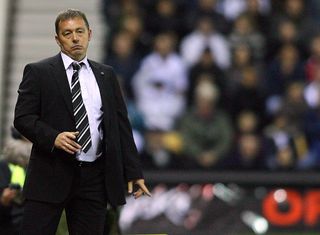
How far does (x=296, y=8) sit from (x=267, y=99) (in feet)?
4.27

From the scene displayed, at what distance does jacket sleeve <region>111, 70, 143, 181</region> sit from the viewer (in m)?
6.15

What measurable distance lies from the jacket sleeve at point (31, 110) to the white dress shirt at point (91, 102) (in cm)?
19

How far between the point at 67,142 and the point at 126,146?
1.59 feet

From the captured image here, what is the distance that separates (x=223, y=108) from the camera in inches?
545

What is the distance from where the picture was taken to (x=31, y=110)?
5.94 m

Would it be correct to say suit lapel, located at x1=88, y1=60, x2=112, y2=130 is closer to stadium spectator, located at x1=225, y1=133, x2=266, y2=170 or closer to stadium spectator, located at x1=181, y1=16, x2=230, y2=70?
stadium spectator, located at x1=225, y1=133, x2=266, y2=170

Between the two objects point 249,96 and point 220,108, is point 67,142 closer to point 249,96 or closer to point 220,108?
point 220,108

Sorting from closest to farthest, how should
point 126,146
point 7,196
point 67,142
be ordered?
point 67,142 < point 126,146 < point 7,196

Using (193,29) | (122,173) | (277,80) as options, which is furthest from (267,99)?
(122,173)

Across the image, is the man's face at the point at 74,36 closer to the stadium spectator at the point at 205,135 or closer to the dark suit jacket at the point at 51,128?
the dark suit jacket at the point at 51,128

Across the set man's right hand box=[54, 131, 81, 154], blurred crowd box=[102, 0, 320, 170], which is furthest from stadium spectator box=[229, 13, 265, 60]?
man's right hand box=[54, 131, 81, 154]

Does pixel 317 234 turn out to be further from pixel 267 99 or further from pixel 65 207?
pixel 65 207

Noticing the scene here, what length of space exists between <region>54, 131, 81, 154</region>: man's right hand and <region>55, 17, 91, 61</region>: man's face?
1.56ft

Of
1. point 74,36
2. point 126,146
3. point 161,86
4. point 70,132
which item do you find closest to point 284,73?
point 161,86
